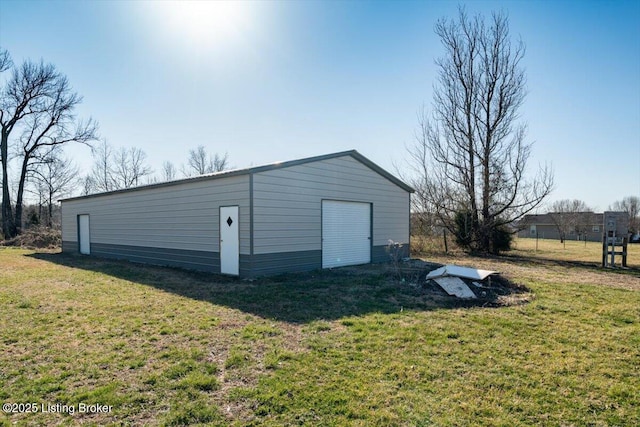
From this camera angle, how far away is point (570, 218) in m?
35.8

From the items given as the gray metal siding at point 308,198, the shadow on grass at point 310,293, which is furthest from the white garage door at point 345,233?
the shadow on grass at point 310,293

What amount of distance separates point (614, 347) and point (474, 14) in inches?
729

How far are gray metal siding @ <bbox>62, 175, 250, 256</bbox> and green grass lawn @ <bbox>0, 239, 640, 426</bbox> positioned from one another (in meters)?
2.90

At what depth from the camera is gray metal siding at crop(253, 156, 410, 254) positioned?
8909mm

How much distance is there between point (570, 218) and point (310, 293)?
127ft

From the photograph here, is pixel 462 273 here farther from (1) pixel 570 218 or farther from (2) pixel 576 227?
(2) pixel 576 227

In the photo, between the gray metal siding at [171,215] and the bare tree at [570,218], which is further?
the bare tree at [570,218]

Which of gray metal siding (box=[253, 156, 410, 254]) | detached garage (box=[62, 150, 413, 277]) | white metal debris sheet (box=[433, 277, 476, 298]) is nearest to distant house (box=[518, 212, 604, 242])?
gray metal siding (box=[253, 156, 410, 254])

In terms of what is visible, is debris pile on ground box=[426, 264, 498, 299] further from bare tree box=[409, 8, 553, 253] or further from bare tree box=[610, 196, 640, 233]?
bare tree box=[610, 196, 640, 233]

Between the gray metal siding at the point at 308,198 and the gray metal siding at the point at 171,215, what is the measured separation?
47 centimetres

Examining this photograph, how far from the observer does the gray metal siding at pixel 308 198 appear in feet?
29.2

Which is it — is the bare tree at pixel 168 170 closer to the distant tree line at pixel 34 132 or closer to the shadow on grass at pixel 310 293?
the distant tree line at pixel 34 132

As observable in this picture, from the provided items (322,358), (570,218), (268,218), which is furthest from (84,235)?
(570,218)

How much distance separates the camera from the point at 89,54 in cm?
1096
